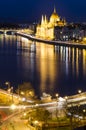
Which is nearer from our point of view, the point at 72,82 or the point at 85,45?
the point at 72,82

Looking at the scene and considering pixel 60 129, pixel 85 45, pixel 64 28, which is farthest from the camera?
pixel 64 28

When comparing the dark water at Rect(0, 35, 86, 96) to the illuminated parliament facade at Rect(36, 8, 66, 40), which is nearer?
the dark water at Rect(0, 35, 86, 96)

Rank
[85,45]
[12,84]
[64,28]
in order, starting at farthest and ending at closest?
1. [64,28]
2. [85,45]
3. [12,84]

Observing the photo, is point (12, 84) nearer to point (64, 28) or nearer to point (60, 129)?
point (60, 129)

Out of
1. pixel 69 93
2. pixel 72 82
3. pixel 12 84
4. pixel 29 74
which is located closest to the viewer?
pixel 69 93

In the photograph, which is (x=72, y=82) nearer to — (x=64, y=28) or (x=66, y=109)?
(x=66, y=109)

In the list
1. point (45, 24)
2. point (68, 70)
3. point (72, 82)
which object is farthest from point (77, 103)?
point (45, 24)

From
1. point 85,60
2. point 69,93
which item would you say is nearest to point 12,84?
point 69,93

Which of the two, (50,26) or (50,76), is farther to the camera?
(50,26)

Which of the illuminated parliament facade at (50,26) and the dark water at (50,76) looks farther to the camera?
the illuminated parliament facade at (50,26)
